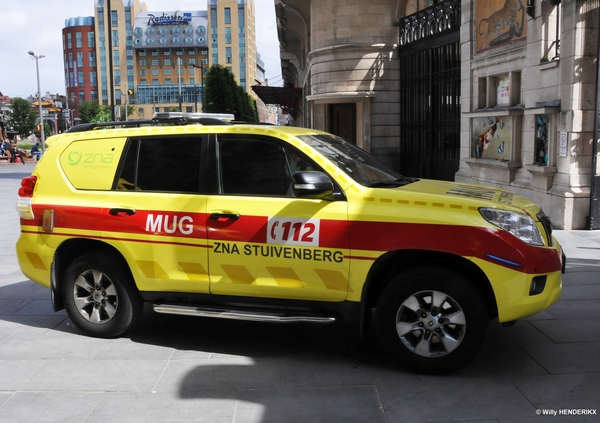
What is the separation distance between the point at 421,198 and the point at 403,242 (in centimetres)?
38

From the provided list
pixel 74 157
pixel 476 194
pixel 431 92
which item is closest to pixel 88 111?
pixel 431 92

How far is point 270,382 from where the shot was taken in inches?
194

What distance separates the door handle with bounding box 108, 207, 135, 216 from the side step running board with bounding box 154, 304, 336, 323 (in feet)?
2.70

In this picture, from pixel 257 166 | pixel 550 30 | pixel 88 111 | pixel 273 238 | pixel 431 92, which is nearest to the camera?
pixel 273 238

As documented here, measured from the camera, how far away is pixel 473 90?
1588 cm

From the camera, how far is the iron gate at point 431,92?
1830 centimetres

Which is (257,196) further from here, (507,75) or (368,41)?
(368,41)

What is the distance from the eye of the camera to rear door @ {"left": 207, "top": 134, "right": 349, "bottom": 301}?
509cm

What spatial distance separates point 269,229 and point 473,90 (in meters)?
11.9

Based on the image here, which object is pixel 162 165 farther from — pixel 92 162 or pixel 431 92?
pixel 431 92

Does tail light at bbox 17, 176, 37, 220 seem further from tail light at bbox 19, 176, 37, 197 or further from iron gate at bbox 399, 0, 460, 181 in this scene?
iron gate at bbox 399, 0, 460, 181

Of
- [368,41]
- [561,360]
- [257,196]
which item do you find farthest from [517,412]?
[368,41]

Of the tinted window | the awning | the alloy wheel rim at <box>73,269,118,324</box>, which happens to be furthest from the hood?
the awning

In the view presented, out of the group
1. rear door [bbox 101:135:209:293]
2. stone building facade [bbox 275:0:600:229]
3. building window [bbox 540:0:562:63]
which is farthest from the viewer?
building window [bbox 540:0:562:63]
